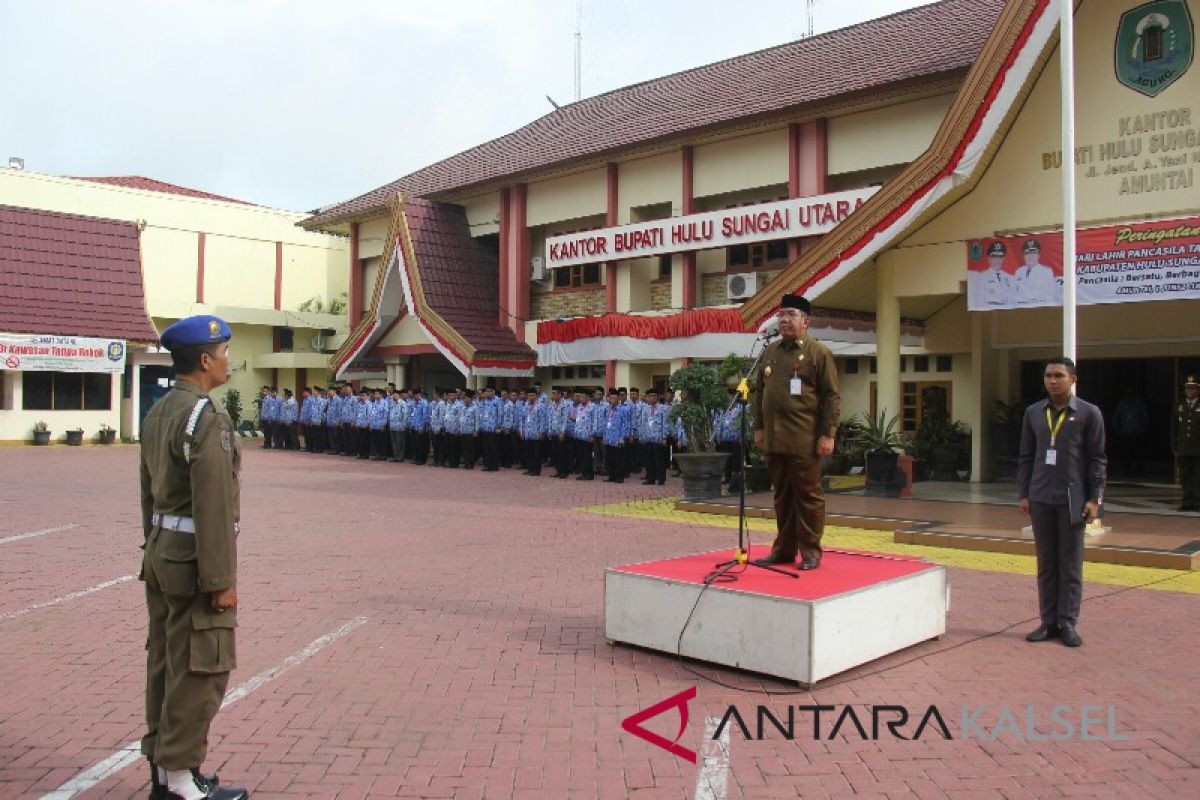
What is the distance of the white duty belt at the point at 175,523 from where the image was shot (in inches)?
159

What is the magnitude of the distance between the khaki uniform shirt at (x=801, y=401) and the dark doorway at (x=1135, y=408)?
10765 mm

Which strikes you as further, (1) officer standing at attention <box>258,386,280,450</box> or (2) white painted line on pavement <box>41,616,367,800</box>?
(1) officer standing at attention <box>258,386,280,450</box>

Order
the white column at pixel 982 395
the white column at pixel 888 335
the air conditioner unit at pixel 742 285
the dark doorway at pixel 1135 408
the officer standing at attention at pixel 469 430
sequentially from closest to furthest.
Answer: the white column at pixel 888 335, the dark doorway at pixel 1135 408, the white column at pixel 982 395, the air conditioner unit at pixel 742 285, the officer standing at attention at pixel 469 430

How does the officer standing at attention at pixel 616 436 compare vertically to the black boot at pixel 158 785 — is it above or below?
above

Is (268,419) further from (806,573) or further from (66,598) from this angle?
(806,573)

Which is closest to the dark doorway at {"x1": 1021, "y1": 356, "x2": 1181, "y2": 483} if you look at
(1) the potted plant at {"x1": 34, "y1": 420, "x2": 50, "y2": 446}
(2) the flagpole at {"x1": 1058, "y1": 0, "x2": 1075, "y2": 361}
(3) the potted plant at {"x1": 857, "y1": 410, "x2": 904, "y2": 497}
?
(3) the potted plant at {"x1": 857, "y1": 410, "x2": 904, "y2": 497}

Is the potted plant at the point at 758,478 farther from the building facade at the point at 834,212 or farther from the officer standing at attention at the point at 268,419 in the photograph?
the officer standing at attention at the point at 268,419

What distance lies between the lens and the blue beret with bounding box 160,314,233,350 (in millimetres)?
4168

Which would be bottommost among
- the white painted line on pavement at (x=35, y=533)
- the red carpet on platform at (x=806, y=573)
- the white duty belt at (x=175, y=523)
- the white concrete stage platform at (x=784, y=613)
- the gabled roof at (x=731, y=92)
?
the white painted line on pavement at (x=35, y=533)

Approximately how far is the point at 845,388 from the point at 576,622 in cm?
1373

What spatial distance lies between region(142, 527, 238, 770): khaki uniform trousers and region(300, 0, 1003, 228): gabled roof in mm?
16107

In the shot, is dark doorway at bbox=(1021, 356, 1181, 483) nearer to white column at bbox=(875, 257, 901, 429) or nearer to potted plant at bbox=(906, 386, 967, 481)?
potted plant at bbox=(906, 386, 967, 481)

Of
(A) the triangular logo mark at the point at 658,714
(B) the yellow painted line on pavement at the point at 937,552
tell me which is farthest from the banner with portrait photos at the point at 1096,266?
(A) the triangular logo mark at the point at 658,714

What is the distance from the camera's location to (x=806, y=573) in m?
6.52
